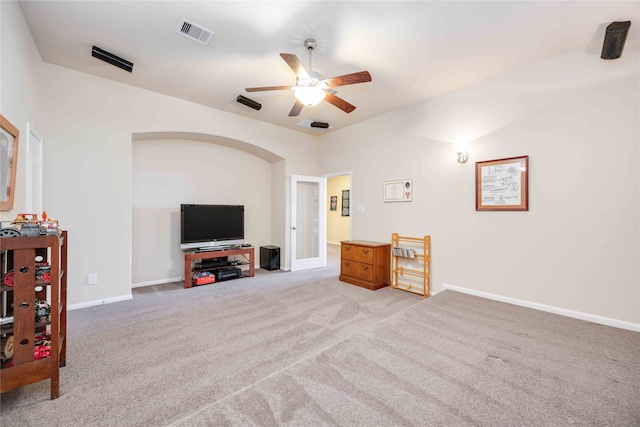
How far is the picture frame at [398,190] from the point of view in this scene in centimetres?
429

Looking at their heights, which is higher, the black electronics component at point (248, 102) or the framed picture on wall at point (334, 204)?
→ the black electronics component at point (248, 102)

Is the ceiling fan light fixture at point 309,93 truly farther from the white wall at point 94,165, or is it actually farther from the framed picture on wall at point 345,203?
the framed picture on wall at point 345,203

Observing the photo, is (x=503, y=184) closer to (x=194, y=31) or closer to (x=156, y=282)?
(x=194, y=31)

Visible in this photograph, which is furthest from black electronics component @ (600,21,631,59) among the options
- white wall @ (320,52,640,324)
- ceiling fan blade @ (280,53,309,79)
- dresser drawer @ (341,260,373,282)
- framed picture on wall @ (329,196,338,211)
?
framed picture on wall @ (329,196,338,211)

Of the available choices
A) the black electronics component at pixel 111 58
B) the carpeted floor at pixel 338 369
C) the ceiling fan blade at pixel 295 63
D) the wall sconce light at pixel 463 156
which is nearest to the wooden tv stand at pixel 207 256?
the carpeted floor at pixel 338 369

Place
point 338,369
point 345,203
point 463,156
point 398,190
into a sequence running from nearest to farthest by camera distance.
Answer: point 338,369 → point 463,156 → point 398,190 → point 345,203

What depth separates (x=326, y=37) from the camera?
2613 mm

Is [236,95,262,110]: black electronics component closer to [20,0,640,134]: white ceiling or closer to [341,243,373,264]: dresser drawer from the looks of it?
[20,0,640,134]: white ceiling

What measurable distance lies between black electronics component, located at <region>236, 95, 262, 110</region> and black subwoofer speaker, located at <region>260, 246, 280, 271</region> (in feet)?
9.19

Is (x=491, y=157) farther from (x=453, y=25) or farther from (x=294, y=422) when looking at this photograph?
(x=294, y=422)

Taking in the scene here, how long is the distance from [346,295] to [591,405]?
2.62 m

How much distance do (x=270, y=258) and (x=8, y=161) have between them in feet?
13.1

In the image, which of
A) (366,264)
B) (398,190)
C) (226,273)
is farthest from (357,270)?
(226,273)

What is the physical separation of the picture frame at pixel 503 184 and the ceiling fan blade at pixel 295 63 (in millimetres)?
2561
